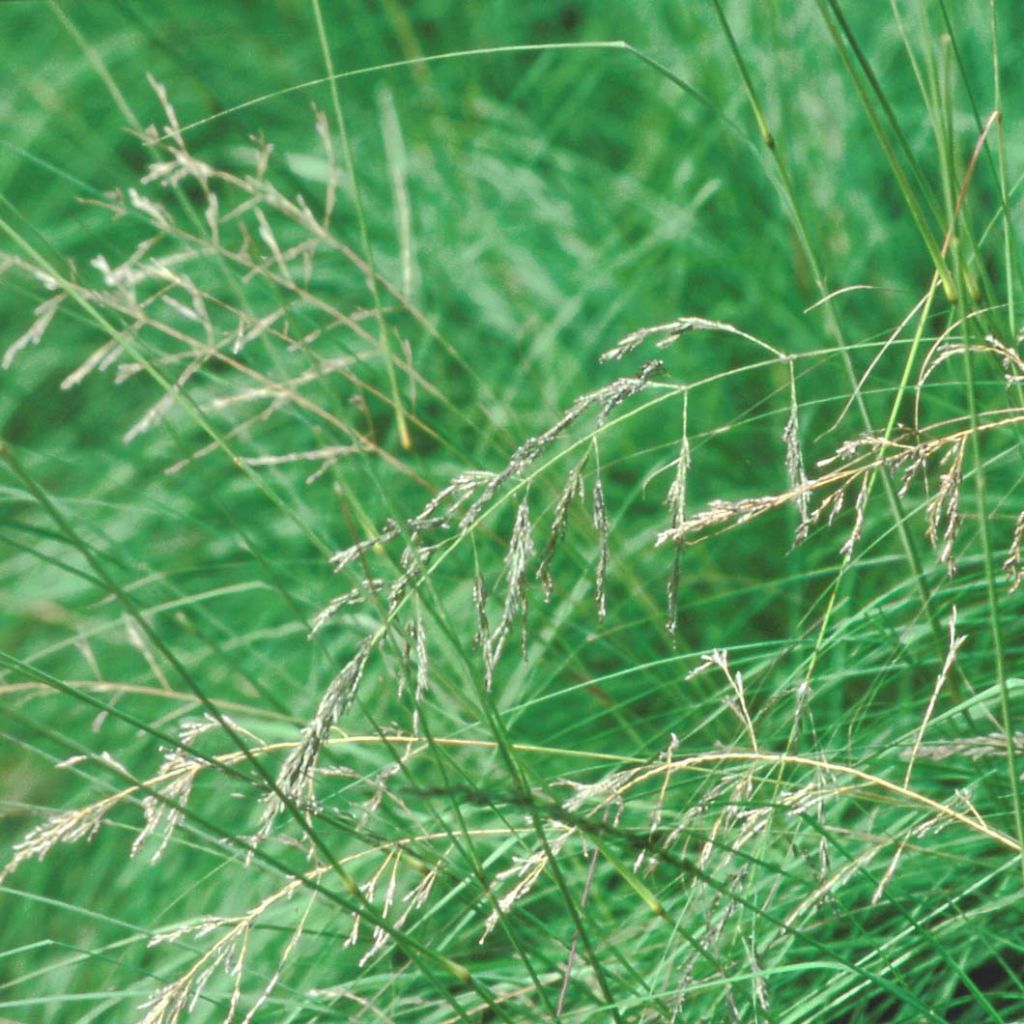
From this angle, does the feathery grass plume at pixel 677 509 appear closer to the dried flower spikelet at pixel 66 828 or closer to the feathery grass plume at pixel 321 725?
the feathery grass plume at pixel 321 725

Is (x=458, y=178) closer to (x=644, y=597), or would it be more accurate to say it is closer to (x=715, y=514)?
(x=644, y=597)

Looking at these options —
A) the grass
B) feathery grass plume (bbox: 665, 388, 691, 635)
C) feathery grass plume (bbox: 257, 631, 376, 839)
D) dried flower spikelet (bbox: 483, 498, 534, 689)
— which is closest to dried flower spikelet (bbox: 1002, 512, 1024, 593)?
the grass

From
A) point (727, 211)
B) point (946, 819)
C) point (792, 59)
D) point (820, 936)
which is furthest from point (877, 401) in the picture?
point (946, 819)

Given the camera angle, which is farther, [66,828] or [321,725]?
[66,828]

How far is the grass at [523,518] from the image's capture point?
1.20 m

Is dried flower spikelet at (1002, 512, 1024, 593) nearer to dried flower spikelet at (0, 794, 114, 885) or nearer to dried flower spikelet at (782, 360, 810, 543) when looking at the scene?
dried flower spikelet at (782, 360, 810, 543)

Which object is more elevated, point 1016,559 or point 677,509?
point 677,509

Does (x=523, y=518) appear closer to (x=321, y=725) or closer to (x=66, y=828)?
(x=321, y=725)

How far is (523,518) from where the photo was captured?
1137mm

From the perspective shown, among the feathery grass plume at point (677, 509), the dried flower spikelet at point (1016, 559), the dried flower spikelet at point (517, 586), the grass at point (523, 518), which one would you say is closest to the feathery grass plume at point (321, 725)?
the grass at point (523, 518)

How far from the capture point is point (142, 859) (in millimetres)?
2215

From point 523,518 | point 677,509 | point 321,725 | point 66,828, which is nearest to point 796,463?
point 677,509

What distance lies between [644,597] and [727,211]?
1.04m

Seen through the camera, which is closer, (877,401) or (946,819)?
(946,819)
